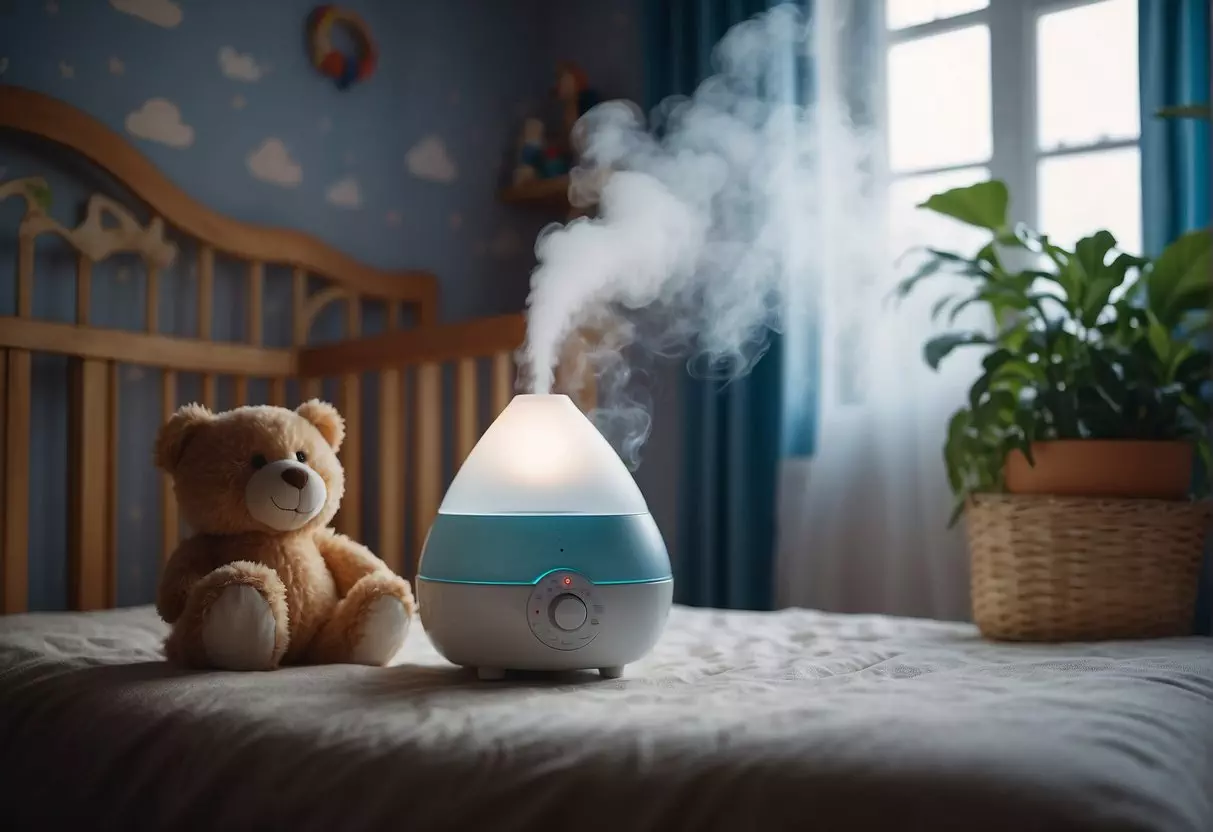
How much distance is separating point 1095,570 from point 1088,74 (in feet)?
3.36

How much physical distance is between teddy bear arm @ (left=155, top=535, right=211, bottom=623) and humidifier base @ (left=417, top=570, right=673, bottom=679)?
30 centimetres

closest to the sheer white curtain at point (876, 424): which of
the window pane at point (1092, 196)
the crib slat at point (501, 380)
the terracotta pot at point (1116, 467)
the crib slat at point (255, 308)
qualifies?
the window pane at point (1092, 196)

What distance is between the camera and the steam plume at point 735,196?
7.05ft

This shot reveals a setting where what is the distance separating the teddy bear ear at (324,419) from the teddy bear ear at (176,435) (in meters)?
0.11

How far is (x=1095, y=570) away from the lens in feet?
4.49

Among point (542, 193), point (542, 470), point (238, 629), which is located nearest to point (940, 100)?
point (542, 193)

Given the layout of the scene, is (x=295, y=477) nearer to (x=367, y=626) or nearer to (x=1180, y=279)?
(x=367, y=626)

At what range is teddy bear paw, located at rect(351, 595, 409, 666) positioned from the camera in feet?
3.71

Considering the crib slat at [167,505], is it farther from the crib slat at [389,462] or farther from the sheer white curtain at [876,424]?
the sheer white curtain at [876,424]

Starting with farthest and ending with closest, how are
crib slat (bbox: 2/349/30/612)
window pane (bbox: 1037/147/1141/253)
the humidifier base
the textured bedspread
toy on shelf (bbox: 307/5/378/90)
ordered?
1. toy on shelf (bbox: 307/5/378/90)
2. window pane (bbox: 1037/147/1141/253)
3. crib slat (bbox: 2/349/30/612)
4. the humidifier base
5. the textured bedspread

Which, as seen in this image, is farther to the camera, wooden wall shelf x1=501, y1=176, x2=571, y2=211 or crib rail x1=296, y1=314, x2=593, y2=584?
wooden wall shelf x1=501, y1=176, x2=571, y2=211

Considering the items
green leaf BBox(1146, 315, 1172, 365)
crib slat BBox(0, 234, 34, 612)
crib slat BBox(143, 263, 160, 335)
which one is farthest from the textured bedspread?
crib slat BBox(143, 263, 160, 335)

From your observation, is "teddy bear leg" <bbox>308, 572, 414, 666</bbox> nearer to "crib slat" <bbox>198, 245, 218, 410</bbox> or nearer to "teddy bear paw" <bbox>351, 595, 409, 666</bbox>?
"teddy bear paw" <bbox>351, 595, 409, 666</bbox>

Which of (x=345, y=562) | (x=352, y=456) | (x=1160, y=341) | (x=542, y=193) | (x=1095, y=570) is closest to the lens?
(x=345, y=562)
